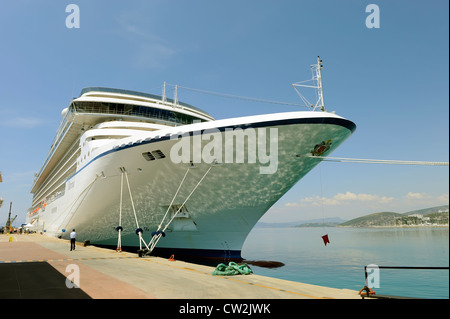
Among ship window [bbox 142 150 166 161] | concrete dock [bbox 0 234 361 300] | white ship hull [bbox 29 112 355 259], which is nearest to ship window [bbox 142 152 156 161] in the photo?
ship window [bbox 142 150 166 161]

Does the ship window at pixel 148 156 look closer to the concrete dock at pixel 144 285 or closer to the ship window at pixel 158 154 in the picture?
the ship window at pixel 158 154

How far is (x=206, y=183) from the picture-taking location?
41.4ft

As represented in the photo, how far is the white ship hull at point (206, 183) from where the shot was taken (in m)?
11.3

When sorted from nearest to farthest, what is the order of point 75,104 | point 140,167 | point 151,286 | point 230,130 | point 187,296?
point 187,296
point 151,286
point 230,130
point 140,167
point 75,104

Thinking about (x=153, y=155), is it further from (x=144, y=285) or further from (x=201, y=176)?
(x=144, y=285)

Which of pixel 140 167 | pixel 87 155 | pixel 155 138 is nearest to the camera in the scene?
pixel 155 138

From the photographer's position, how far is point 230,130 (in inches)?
444

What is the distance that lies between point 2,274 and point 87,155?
35.7ft

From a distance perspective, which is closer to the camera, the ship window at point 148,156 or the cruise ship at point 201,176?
the cruise ship at point 201,176

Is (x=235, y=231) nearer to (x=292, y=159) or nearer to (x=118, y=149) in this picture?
(x=292, y=159)

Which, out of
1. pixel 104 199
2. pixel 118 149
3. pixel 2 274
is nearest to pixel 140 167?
pixel 118 149

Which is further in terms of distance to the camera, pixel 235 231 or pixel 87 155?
pixel 87 155

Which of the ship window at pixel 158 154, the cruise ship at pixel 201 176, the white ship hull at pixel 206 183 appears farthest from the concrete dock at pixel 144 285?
the ship window at pixel 158 154

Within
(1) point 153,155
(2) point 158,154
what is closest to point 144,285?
(2) point 158,154
